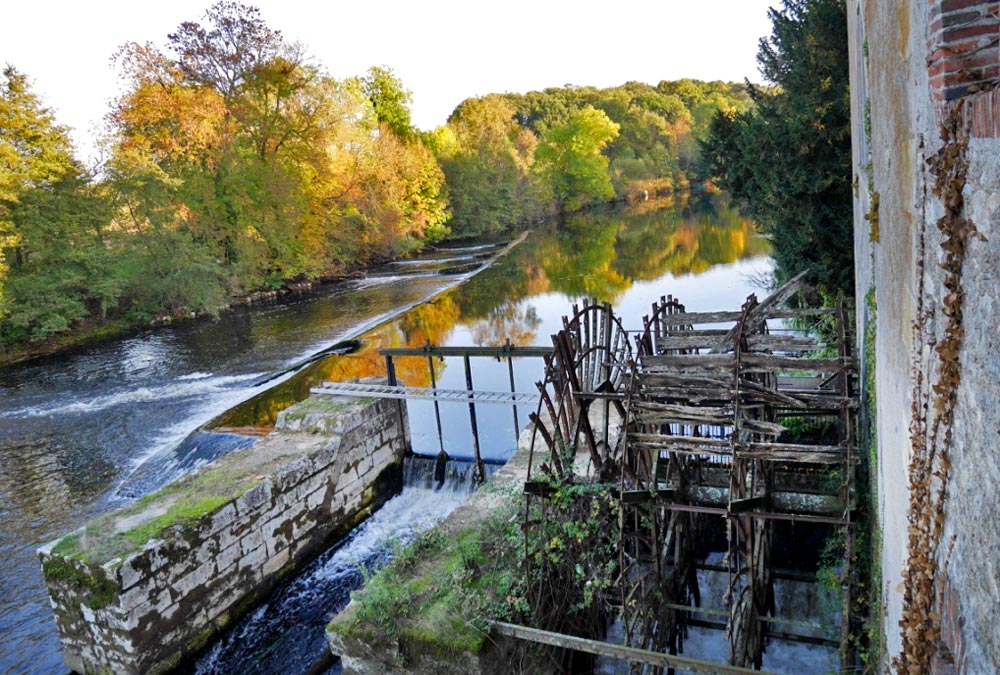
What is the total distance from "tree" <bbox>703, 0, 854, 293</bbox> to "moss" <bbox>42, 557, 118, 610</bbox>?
11.3 m

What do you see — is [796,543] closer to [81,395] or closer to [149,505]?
[149,505]

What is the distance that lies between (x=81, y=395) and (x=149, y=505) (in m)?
9.32

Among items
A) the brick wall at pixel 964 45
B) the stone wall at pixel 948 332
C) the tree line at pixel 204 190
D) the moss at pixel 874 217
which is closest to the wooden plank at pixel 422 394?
the moss at pixel 874 217

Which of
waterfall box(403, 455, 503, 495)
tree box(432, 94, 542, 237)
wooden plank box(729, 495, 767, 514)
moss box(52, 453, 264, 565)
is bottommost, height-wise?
waterfall box(403, 455, 503, 495)

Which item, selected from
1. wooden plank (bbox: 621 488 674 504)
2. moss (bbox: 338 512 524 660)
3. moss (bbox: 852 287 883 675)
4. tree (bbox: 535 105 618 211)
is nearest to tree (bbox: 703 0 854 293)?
moss (bbox: 852 287 883 675)

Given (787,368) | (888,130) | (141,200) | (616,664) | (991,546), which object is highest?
(141,200)

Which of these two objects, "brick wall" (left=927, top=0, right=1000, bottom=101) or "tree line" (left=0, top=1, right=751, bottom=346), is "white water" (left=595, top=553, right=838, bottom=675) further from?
"tree line" (left=0, top=1, right=751, bottom=346)

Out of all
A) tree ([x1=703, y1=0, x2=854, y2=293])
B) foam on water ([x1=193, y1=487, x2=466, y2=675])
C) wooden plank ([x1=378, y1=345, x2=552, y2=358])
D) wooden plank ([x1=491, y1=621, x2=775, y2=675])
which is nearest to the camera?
wooden plank ([x1=491, y1=621, x2=775, y2=675])

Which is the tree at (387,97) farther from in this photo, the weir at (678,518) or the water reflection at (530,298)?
the weir at (678,518)

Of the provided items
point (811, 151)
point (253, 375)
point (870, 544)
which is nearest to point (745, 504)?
point (870, 544)

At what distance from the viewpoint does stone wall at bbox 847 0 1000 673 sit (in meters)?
1.61

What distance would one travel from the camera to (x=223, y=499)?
23.2 feet

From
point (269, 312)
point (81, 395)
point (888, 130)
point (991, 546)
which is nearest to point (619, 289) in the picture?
point (269, 312)

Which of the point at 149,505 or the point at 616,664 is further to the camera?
the point at 149,505
